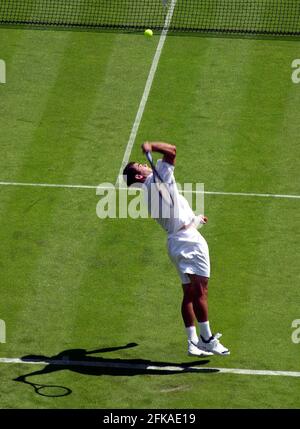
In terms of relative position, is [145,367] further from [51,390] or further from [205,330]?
[51,390]

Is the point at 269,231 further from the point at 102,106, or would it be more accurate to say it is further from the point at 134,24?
the point at 134,24

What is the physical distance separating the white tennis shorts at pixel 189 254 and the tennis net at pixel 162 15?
1247 centimetres

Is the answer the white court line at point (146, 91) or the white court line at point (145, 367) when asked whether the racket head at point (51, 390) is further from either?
the white court line at point (146, 91)

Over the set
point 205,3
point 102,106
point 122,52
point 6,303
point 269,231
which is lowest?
point 6,303

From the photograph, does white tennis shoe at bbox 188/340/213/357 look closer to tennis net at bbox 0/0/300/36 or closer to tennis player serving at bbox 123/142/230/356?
tennis player serving at bbox 123/142/230/356

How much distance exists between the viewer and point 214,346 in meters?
19.3

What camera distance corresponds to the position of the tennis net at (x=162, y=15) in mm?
31219

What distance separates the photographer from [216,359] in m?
19.5

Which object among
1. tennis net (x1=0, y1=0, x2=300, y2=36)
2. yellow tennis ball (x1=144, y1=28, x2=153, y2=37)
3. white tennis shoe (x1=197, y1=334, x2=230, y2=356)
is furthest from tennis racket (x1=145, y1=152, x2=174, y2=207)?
tennis net (x1=0, y1=0, x2=300, y2=36)

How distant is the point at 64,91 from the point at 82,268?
7.47m

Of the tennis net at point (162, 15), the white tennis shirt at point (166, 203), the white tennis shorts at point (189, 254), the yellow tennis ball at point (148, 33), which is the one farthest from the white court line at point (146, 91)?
the white tennis shorts at point (189, 254)

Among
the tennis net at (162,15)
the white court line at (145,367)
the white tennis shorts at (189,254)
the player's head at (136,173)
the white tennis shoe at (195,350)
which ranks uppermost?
the tennis net at (162,15)
